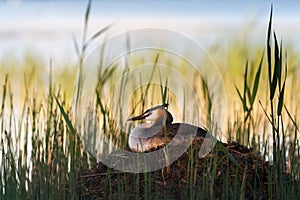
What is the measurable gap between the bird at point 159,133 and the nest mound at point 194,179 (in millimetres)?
85

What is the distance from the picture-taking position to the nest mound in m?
2.82

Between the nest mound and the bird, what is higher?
the bird

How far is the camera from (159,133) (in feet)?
10.1

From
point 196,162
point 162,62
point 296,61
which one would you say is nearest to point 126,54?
point 196,162

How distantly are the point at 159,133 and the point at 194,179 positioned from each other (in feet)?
1.18

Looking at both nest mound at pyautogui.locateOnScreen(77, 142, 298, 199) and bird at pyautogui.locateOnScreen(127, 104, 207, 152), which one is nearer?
nest mound at pyautogui.locateOnScreen(77, 142, 298, 199)

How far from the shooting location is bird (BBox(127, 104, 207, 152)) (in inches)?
119

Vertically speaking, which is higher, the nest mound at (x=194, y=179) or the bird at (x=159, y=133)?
the bird at (x=159, y=133)

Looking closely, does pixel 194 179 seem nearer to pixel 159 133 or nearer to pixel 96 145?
pixel 159 133

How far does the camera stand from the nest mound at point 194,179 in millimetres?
2822

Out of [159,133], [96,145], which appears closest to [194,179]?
[159,133]

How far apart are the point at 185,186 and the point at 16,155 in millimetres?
931

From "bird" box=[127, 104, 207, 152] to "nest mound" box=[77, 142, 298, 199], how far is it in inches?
3.3

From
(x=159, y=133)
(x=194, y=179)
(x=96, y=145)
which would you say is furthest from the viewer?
(x=96, y=145)
